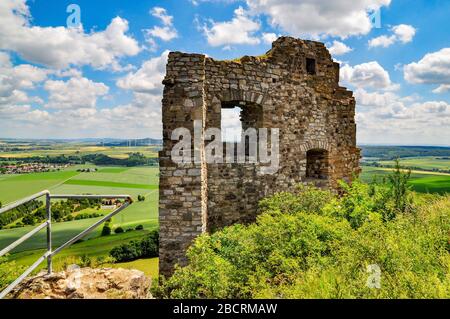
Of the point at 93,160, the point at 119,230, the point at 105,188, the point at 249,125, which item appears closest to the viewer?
the point at 249,125

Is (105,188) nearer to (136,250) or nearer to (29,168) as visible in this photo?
(29,168)

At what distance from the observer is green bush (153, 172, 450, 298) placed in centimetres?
389

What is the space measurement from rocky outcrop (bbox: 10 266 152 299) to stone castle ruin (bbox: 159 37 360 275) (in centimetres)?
363

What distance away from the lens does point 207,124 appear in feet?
29.1

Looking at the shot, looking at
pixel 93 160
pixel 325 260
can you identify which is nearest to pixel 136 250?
pixel 325 260

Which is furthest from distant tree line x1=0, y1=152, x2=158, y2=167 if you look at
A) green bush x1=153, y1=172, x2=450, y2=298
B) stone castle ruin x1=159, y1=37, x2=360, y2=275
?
green bush x1=153, y1=172, x2=450, y2=298

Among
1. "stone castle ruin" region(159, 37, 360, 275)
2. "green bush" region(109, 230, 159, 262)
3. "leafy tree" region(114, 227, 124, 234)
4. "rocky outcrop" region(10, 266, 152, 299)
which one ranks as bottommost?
"leafy tree" region(114, 227, 124, 234)

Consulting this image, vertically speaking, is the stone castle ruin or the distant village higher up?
the stone castle ruin

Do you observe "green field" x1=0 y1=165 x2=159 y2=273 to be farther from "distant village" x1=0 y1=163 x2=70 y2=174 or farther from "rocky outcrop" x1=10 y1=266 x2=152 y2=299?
"rocky outcrop" x1=10 y1=266 x2=152 y2=299

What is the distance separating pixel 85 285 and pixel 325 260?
338 cm

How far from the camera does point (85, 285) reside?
398 centimetres

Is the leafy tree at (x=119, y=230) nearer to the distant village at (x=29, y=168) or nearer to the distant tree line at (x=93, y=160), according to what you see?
the distant tree line at (x=93, y=160)

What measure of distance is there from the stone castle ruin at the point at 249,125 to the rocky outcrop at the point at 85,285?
11.9 ft

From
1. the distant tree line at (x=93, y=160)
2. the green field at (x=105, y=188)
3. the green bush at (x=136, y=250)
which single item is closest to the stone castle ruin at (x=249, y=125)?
the green bush at (x=136, y=250)
